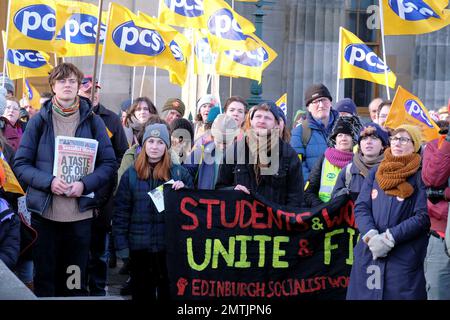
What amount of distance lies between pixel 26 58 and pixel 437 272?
8374 mm

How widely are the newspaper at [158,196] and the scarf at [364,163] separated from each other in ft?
5.08

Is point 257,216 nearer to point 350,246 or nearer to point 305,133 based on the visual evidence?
point 350,246

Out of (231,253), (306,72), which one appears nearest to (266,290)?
(231,253)

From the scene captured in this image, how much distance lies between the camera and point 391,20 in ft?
42.0

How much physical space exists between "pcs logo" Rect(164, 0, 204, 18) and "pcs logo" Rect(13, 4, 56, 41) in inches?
59.9

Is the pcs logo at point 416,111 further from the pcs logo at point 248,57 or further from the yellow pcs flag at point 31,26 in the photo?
the yellow pcs flag at point 31,26

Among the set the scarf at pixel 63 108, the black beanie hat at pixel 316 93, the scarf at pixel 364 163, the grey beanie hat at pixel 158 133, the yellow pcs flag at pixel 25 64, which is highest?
the yellow pcs flag at pixel 25 64

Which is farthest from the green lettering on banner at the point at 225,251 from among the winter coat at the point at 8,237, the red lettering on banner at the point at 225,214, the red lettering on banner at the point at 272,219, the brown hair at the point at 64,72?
the brown hair at the point at 64,72

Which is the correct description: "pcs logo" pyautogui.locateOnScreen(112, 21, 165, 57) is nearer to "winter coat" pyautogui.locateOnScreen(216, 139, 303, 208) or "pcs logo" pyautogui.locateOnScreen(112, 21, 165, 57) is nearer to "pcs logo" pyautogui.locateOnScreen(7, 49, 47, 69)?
"pcs logo" pyautogui.locateOnScreen(7, 49, 47, 69)

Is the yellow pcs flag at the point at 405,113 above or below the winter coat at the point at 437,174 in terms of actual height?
above

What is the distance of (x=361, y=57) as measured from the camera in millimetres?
13906

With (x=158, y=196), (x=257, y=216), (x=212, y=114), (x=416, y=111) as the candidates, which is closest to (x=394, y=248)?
(x=257, y=216)

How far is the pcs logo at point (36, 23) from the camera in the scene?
12852mm

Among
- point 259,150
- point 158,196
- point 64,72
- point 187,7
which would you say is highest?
point 187,7
